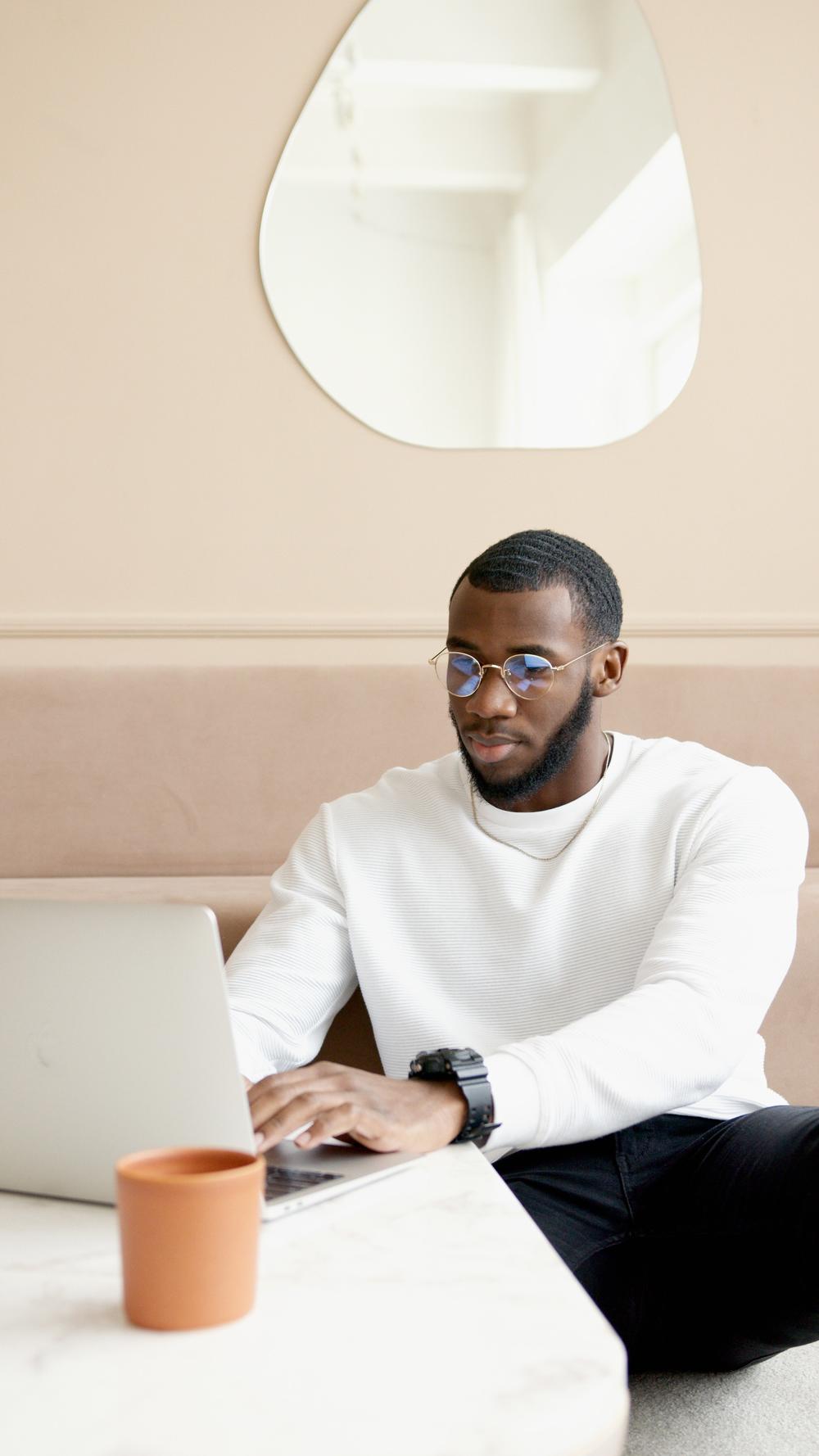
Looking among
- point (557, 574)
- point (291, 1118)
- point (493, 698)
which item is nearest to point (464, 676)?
point (493, 698)

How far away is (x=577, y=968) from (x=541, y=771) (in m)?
0.24

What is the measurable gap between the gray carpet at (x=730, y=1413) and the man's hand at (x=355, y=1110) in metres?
0.61

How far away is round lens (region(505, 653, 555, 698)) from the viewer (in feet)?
5.04

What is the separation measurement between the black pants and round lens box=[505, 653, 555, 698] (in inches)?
19.5

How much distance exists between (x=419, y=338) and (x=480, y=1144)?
7.36ft

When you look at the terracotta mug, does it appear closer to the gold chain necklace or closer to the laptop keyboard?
the laptop keyboard

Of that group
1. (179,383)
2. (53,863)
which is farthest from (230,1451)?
(179,383)

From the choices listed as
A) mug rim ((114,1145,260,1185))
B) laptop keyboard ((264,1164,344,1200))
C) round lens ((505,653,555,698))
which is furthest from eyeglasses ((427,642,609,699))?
mug rim ((114,1145,260,1185))

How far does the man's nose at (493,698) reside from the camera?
59.9 inches

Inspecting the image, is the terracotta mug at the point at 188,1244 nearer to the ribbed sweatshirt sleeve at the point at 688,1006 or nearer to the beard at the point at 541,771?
the ribbed sweatshirt sleeve at the point at 688,1006

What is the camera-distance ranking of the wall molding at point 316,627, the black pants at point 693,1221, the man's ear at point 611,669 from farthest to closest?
the wall molding at point 316,627, the man's ear at point 611,669, the black pants at point 693,1221

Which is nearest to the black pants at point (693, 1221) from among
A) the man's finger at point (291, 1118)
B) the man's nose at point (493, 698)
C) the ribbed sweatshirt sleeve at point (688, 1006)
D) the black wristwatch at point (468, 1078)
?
the ribbed sweatshirt sleeve at point (688, 1006)

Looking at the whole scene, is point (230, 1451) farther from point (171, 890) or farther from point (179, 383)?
point (179, 383)

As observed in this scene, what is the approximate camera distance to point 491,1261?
27.6 inches
